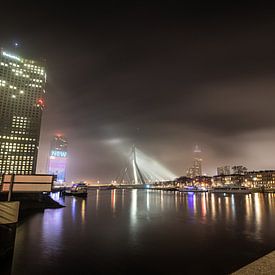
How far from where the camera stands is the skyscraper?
11769cm

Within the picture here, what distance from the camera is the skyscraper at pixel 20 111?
11769 centimetres

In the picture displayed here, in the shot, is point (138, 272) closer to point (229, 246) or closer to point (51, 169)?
point (229, 246)

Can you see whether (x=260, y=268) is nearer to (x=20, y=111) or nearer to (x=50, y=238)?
(x=50, y=238)

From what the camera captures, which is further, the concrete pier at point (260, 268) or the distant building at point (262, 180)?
the distant building at point (262, 180)

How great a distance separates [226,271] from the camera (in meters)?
14.5

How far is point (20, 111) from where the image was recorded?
129 m

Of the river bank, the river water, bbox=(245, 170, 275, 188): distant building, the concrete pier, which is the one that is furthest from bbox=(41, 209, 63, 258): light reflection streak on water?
bbox=(245, 170, 275, 188): distant building

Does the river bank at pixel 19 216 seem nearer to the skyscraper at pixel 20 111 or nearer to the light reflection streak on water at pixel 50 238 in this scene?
the light reflection streak on water at pixel 50 238

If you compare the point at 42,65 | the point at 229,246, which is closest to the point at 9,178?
the point at 229,246

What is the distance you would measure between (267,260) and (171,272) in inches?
361

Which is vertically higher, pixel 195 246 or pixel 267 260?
pixel 267 260

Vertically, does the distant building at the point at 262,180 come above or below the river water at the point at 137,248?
above

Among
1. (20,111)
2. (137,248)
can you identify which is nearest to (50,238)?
(137,248)

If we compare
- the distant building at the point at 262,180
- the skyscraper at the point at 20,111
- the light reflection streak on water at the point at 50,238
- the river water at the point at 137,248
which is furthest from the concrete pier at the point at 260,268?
the distant building at the point at 262,180
